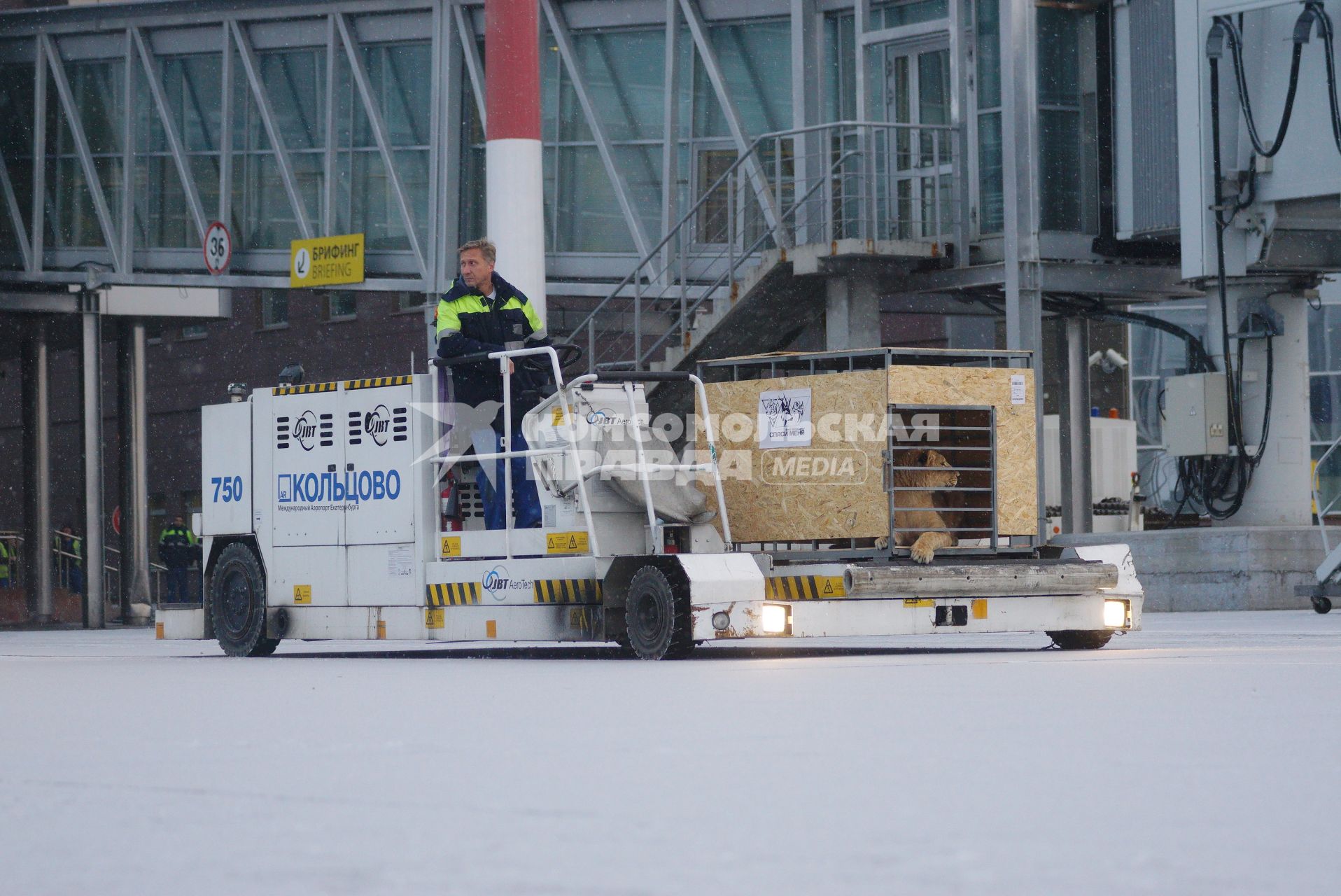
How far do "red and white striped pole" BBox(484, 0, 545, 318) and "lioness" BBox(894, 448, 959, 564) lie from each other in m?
8.48

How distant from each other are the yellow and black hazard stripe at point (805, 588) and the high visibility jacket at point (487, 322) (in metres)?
2.34

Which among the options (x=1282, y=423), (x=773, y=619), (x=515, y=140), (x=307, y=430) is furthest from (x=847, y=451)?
(x=1282, y=423)

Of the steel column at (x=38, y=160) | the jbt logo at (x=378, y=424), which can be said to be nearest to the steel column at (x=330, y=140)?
the steel column at (x=38, y=160)

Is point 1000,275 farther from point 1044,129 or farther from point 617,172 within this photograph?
point 617,172

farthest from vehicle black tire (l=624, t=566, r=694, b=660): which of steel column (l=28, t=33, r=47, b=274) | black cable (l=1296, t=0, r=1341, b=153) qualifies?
steel column (l=28, t=33, r=47, b=274)

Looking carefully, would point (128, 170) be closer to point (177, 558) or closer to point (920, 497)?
point (177, 558)

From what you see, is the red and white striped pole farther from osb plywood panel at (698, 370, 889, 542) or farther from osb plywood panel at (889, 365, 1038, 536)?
osb plywood panel at (889, 365, 1038, 536)

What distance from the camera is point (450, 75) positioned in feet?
93.6

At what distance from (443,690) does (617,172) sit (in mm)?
17939

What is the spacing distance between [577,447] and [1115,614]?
12.1 feet

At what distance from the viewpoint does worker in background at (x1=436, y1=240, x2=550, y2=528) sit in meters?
14.3

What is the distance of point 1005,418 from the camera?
1428 centimetres

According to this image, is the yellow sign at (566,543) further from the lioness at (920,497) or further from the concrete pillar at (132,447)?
the concrete pillar at (132,447)

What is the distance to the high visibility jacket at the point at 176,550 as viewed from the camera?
36.4m
